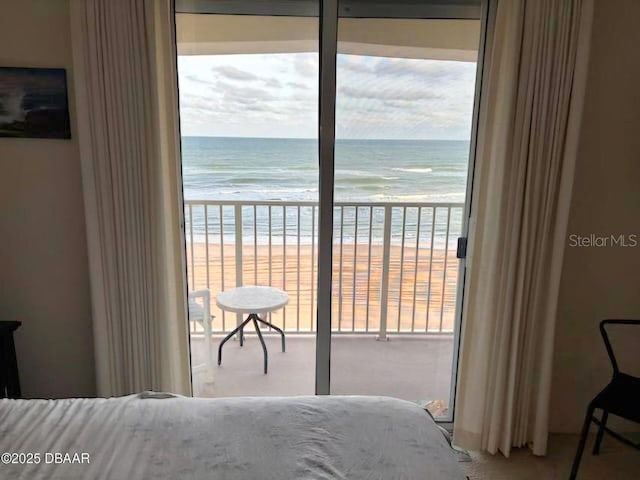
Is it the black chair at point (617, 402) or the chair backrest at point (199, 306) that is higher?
the chair backrest at point (199, 306)

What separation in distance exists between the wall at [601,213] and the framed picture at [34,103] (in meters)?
2.41

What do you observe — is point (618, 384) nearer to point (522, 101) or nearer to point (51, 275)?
point (522, 101)

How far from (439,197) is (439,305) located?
2.02ft

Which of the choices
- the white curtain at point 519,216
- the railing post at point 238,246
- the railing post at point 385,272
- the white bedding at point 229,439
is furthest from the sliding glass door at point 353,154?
the white bedding at point 229,439

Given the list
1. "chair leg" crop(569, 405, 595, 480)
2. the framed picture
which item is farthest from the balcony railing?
"chair leg" crop(569, 405, 595, 480)

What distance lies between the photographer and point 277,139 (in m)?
2.48

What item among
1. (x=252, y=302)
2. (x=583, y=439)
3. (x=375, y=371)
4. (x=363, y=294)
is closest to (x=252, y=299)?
(x=252, y=302)

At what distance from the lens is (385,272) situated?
8.71 feet

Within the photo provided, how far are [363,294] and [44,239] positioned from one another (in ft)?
5.38

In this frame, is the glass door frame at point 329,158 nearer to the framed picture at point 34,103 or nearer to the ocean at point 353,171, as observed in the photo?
the ocean at point 353,171

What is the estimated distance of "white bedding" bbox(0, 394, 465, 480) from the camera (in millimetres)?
1293

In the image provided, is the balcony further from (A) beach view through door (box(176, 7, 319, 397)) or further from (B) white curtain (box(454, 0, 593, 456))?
(B) white curtain (box(454, 0, 593, 456))

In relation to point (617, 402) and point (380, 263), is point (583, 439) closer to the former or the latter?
point (617, 402)

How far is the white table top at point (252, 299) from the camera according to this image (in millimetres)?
2961
